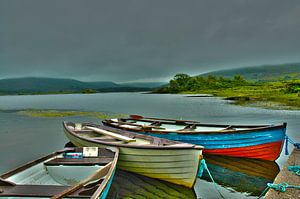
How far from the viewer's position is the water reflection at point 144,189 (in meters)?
9.80

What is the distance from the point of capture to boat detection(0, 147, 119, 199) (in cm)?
647

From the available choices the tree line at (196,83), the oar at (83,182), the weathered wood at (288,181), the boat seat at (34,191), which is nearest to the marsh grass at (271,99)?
the weathered wood at (288,181)

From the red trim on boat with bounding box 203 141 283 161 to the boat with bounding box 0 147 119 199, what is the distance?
6230 mm

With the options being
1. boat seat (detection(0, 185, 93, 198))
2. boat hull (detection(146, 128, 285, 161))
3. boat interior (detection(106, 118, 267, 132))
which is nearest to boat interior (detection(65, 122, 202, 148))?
boat interior (detection(106, 118, 267, 132))

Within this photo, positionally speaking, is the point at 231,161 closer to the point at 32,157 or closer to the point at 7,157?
the point at 32,157

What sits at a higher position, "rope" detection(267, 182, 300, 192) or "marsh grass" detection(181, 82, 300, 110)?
"marsh grass" detection(181, 82, 300, 110)

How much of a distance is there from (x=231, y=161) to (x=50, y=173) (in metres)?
8.99

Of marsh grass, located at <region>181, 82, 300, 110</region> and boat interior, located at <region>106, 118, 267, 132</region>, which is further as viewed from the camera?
marsh grass, located at <region>181, 82, 300, 110</region>

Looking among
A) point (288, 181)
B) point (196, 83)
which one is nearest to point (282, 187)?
point (288, 181)

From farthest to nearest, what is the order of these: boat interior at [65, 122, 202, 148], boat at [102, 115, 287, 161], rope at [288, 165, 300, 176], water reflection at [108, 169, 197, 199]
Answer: boat at [102, 115, 287, 161] < boat interior at [65, 122, 202, 148] < water reflection at [108, 169, 197, 199] < rope at [288, 165, 300, 176]

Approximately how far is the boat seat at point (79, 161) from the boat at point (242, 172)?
5082mm

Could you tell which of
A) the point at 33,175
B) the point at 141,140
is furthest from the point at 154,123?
the point at 33,175

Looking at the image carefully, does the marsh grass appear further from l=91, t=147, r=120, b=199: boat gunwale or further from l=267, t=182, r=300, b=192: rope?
l=91, t=147, r=120, b=199: boat gunwale

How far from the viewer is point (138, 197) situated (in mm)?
9891
